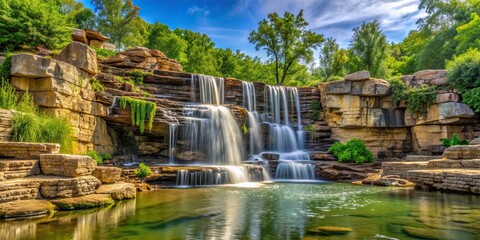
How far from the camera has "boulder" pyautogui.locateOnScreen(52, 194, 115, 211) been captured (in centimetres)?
760

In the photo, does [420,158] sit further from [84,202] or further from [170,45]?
[170,45]

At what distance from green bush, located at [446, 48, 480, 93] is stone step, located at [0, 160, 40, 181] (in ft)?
70.8

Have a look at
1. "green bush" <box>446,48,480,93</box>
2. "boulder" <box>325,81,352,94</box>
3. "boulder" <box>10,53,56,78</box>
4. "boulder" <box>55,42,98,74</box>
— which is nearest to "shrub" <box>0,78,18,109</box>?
"boulder" <box>10,53,56,78</box>

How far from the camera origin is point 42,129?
36.0 ft

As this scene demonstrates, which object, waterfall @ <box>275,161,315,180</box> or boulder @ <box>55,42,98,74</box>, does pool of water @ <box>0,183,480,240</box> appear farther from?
boulder @ <box>55,42,98,74</box>

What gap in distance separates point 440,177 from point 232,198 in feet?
25.0

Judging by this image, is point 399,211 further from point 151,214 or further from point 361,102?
point 361,102

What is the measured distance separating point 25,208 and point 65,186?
122cm

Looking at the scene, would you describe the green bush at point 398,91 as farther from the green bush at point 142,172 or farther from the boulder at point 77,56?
the boulder at point 77,56

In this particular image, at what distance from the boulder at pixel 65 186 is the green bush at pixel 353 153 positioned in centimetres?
1412

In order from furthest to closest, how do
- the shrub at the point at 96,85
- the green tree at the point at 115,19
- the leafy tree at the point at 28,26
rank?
the green tree at the point at 115,19 < the leafy tree at the point at 28,26 < the shrub at the point at 96,85

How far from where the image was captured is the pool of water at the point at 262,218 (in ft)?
19.0

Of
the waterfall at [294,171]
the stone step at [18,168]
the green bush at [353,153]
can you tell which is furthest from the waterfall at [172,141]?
the green bush at [353,153]

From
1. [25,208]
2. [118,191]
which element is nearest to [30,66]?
[118,191]
